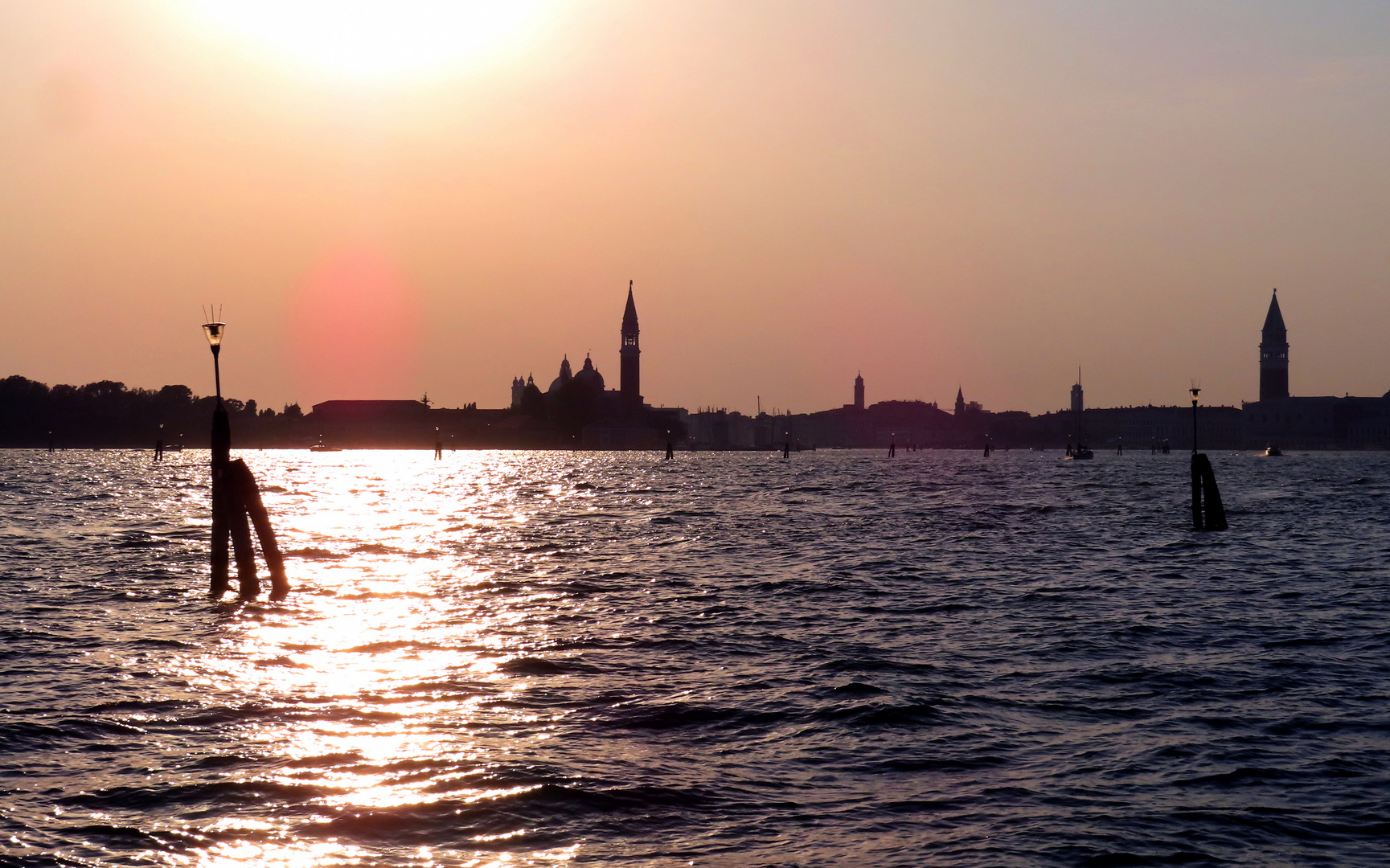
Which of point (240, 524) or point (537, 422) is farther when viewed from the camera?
point (537, 422)

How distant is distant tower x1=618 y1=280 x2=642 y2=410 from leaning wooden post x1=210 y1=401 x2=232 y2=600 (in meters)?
169

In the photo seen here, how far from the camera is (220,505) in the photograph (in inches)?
792

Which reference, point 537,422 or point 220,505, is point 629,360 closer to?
point 537,422

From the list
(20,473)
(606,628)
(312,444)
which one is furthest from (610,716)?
(312,444)

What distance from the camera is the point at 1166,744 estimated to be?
10.4 meters

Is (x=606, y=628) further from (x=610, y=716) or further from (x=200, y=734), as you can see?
(x=200, y=734)

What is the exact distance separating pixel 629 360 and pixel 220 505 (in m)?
170

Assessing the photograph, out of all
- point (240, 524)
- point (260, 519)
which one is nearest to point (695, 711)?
point (260, 519)

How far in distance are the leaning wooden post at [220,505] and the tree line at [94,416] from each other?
153 m

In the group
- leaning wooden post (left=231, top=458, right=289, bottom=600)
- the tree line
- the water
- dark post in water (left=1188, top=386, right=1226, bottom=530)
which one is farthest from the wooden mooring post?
the tree line

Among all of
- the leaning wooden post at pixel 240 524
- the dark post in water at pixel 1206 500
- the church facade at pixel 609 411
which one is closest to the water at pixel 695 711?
the leaning wooden post at pixel 240 524

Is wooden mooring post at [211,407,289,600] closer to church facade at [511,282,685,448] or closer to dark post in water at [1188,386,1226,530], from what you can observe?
dark post in water at [1188,386,1226,530]

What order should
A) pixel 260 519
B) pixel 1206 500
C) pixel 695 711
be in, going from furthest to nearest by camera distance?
pixel 1206 500 → pixel 260 519 → pixel 695 711

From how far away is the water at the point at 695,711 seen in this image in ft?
26.5
